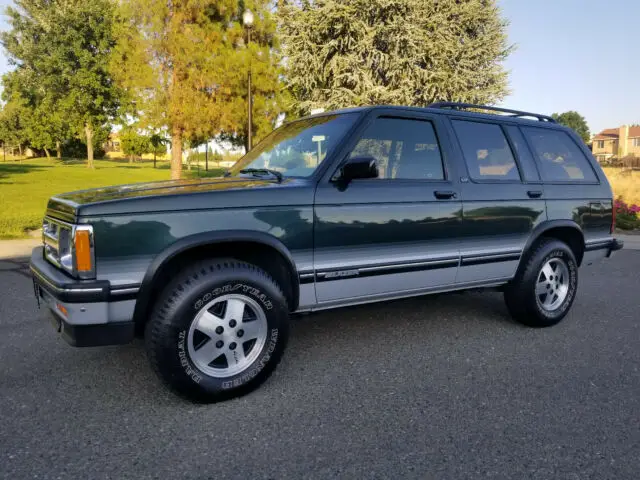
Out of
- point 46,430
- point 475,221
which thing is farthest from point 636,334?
point 46,430

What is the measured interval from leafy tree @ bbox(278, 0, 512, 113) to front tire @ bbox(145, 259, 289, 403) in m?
18.8

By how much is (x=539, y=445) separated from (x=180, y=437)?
1.83m

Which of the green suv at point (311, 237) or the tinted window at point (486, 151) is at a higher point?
the tinted window at point (486, 151)

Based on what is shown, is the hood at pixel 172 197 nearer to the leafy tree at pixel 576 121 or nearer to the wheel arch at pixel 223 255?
the wheel arch at pixel 223 255

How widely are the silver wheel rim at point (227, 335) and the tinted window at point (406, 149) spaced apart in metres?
1.44

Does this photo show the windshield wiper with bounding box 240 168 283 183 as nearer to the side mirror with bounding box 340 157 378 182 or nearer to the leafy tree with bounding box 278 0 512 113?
the side mirror with bounding box 340 157 378 182

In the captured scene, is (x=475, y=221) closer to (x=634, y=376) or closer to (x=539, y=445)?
(x=634, y=376)

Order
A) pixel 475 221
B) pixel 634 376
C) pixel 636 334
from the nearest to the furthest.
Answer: pixel 634 376
pixel 475 221
pixel 636 334

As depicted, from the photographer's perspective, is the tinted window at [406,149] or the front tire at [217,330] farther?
the tinted window at [406,149]

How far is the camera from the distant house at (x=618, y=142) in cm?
9519

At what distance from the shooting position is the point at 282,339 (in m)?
3.26

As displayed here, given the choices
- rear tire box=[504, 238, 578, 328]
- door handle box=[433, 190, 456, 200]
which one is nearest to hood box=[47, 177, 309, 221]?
door handle box=[433, 190, 456, 200]

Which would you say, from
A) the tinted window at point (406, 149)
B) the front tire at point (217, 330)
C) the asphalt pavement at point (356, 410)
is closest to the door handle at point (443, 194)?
the tinted window at point (406, 149)

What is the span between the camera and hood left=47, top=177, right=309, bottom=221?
9.34 ft
